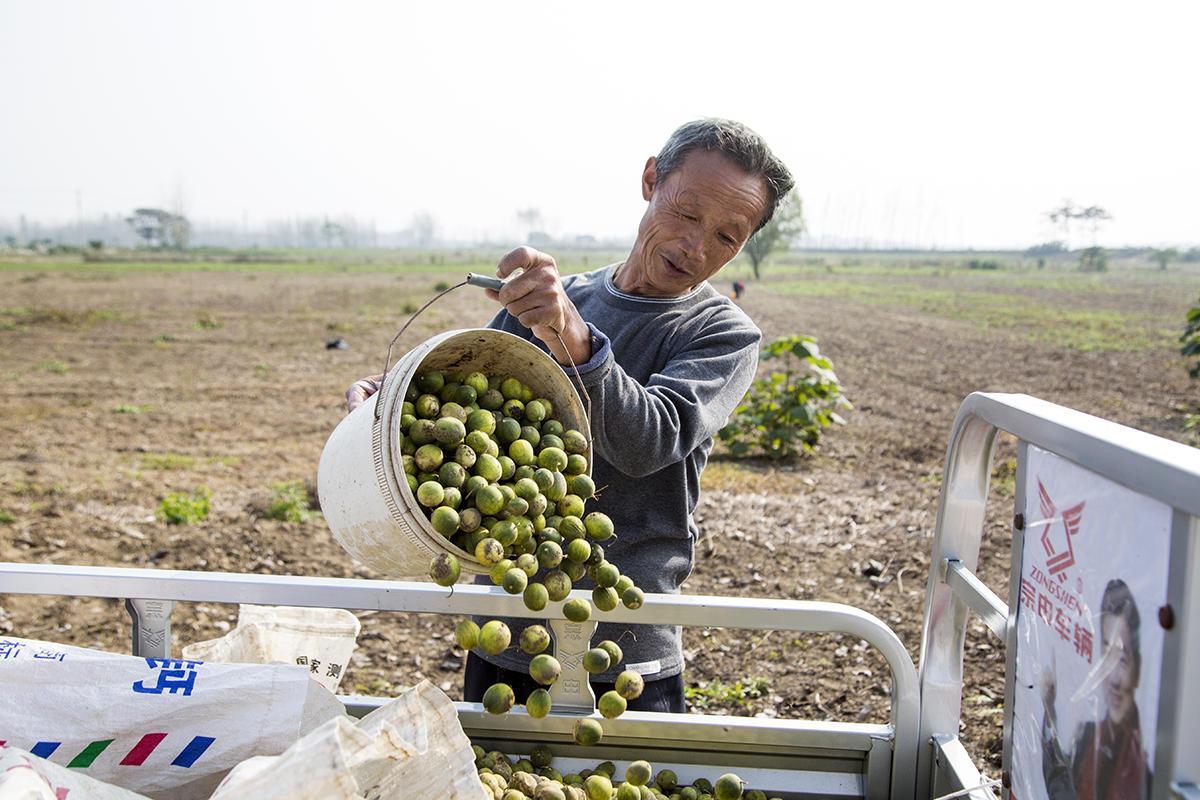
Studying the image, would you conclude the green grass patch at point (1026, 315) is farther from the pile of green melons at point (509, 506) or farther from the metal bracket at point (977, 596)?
the pile of green melons at point (509, 506)

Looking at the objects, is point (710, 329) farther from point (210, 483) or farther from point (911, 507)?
point (210, 483)

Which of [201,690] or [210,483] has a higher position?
[201,690]

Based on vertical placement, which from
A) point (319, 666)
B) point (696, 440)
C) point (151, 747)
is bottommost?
point (319, 666)

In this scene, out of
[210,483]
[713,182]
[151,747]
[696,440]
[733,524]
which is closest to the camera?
[151,747]

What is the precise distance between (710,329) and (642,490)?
1.56 feet

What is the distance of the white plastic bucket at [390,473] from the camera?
1.91 m

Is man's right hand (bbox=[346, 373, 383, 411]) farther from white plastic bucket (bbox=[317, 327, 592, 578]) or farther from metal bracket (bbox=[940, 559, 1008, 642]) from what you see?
metal bracket (bbox=[940, 559, 1008, 642])

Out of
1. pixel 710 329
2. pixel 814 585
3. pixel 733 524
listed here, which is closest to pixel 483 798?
pixel 710 329

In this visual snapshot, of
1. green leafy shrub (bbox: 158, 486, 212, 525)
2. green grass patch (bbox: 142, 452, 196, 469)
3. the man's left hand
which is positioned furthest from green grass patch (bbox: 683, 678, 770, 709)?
green grass patch (bbox: 142, 452, 196, 469)

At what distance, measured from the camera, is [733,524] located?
7277mm

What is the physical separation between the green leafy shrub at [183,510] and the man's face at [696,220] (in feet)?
18.3

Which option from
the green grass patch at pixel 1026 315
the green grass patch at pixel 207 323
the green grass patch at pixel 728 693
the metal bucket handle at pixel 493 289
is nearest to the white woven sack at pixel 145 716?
the metal bucket handle at pixel 493 289

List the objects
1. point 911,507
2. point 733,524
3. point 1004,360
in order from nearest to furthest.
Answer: point 733,524 < point 911,507 < point 1004,360

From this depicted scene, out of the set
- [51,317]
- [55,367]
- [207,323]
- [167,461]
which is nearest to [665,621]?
[167,461]
